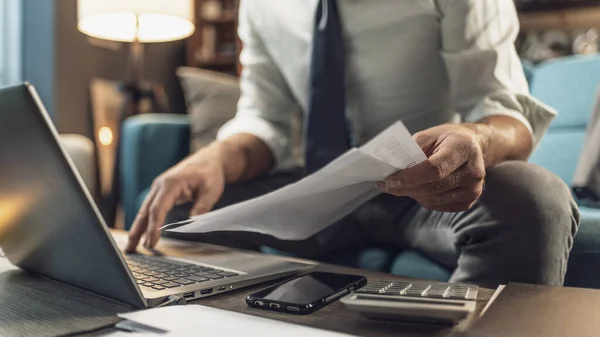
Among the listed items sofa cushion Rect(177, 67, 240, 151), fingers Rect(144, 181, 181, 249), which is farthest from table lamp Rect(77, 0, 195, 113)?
fingers Rect(144, 181, 181, 249)

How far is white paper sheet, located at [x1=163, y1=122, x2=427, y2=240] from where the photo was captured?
18.5 inches

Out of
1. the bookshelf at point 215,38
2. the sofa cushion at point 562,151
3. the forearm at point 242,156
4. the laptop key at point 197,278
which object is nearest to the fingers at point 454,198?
the laptop key at point 197,278

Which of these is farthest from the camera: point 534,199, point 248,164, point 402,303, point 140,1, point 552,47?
point 552,47

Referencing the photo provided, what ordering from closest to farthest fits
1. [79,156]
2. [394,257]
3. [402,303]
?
[402,303]
[394,257]
[79,156]

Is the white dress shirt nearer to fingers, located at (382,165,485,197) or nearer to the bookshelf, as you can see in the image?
fingers, located at (382,165,485,197)

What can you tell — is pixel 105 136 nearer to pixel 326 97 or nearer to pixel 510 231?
pixel 326 97

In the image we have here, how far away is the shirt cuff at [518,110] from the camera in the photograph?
0.78 meters

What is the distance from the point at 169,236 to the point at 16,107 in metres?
0.51

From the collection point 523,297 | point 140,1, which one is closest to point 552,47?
point 140,1

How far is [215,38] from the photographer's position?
358 centimetres

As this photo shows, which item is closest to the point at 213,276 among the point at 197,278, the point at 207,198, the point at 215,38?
the point at 197,278

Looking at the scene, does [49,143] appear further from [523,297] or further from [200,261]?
[523,297]

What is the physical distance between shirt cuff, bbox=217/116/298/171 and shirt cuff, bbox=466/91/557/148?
1.20ft

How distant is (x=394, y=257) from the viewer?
0.86 meters
